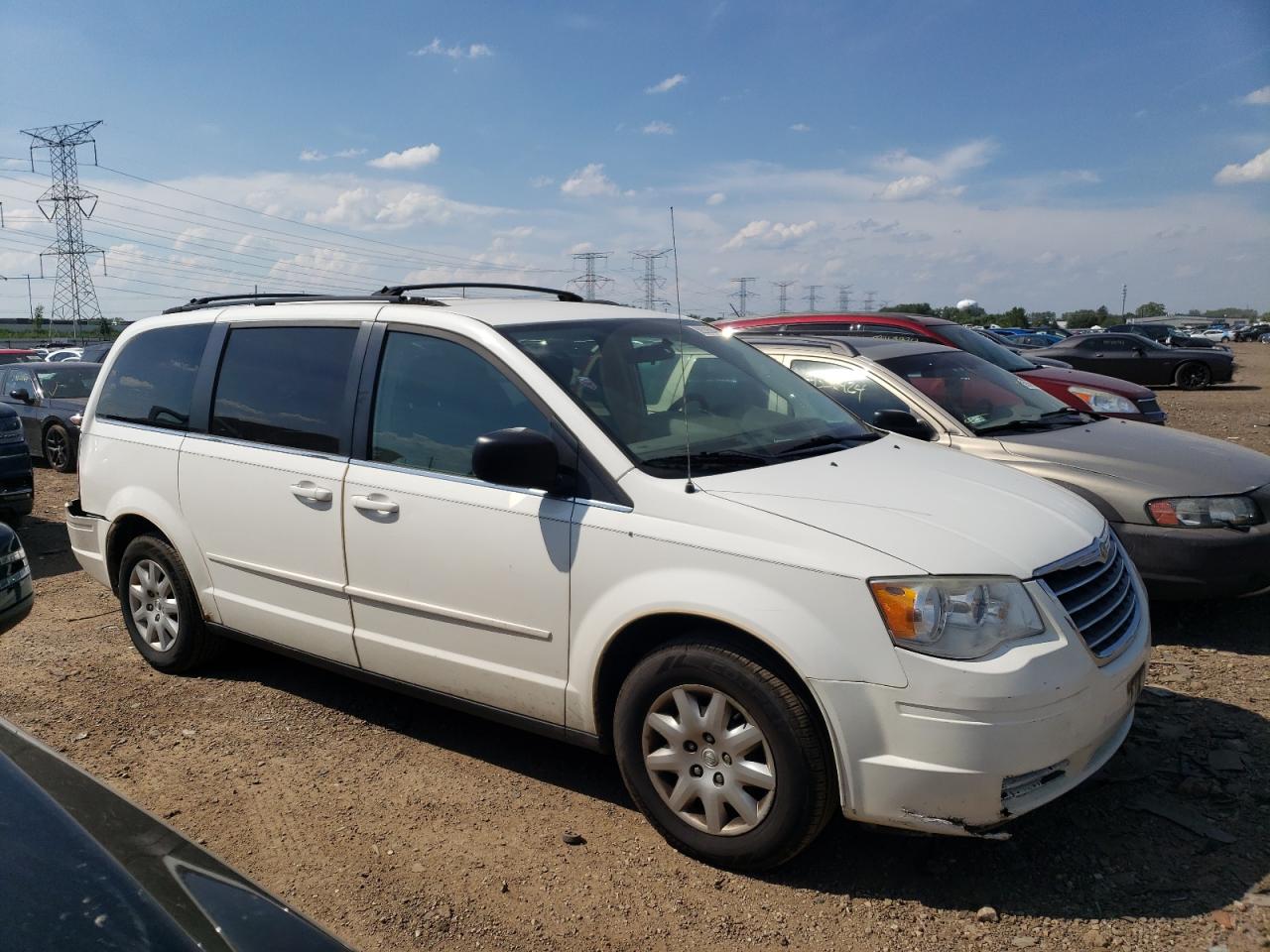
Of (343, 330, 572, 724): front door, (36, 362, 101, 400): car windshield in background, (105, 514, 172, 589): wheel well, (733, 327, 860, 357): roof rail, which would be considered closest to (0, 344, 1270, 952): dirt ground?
(343, 330, 572, 724): front door

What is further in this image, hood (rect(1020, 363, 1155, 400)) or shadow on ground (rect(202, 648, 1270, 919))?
hood (rect(1020, 363, 1155, 400))

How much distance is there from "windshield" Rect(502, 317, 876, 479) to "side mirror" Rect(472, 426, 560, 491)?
28 cm

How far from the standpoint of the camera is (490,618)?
3572 millimetres

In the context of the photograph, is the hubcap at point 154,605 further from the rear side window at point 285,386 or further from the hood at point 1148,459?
the hood at point 1148,459

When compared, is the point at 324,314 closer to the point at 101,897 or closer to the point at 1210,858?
the point at 101,897

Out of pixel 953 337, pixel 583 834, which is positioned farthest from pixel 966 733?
pixel 953 337

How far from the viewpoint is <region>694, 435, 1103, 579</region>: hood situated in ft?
9.70

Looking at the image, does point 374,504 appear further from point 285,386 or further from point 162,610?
point 162,610

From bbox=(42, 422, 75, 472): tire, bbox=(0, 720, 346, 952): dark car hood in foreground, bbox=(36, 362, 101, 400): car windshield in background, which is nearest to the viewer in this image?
bbox=(0, 720, 346, 952): dark car hood in foreground

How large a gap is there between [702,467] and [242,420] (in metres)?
2.31

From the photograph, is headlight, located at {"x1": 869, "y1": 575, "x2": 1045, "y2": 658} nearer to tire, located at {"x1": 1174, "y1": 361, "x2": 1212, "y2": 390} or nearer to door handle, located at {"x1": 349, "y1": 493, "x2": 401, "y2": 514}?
door handle, located at {"x1": 349, "y1": 493, "x2": 401, "y2": 514}

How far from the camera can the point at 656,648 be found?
10.7ft

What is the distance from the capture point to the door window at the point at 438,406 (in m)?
3.68

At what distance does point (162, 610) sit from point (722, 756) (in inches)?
127
